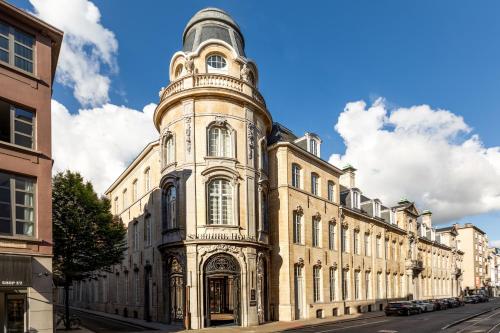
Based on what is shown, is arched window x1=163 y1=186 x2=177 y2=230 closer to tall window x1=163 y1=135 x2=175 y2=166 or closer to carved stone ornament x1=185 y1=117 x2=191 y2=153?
tall window x1=163 y1=135 x2=175 y2=166

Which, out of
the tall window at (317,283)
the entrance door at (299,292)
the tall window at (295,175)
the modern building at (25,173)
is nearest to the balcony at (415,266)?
the tall window at (317,283)

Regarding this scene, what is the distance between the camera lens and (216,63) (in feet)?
98.7

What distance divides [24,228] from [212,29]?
20726 millimetres

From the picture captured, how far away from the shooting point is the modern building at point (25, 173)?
15195 mm

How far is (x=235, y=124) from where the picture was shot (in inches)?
1150

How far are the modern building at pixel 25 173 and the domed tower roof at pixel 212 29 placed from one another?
1525 centimetres

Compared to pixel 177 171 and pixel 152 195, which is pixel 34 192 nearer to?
pixel 177 171

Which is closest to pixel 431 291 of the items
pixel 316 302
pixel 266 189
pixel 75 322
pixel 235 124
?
pixel 316 302

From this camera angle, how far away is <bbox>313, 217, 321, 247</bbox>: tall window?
36.9m

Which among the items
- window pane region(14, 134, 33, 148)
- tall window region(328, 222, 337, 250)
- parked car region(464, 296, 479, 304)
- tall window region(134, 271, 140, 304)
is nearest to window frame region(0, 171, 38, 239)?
window pane region(14, 134, 33, 148)

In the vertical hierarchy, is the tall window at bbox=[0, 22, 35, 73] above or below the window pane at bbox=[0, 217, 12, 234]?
above

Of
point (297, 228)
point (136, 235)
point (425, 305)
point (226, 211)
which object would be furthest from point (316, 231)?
point (136, 235)

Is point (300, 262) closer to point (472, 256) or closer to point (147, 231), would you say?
point (147, 231)

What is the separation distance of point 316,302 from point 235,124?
54.4ft
